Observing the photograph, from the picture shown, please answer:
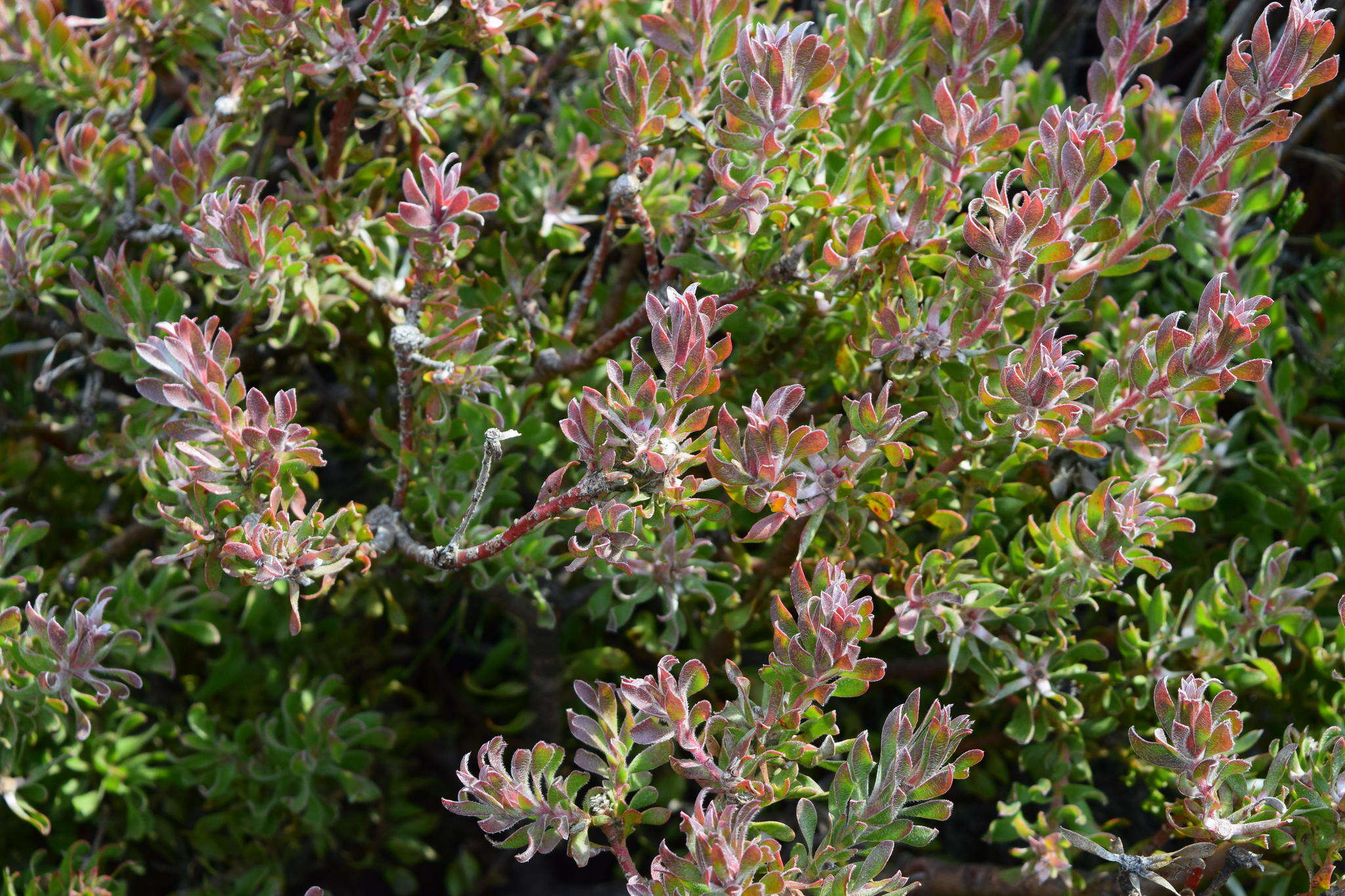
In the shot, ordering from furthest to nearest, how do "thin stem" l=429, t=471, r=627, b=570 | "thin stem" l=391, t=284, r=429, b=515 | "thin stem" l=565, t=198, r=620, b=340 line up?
"thin stem" l=565, t=198, r=620, b=340, "thin stem" l=391, t=284, r=429, b=515, "thin stem" l=429, t=471, r=627, b=570

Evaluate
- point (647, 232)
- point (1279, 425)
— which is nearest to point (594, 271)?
point (647, 232)

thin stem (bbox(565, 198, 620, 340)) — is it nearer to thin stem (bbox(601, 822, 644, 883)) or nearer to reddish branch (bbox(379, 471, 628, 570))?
reddish branch (bbox(379, 471, 628, 570))

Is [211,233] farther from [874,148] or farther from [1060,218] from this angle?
[1060,218]

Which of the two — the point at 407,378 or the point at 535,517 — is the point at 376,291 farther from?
the point at 535,517

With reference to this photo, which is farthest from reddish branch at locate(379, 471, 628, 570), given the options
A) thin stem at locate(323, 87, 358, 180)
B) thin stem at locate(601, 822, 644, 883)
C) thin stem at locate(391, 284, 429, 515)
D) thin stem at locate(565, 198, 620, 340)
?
thin stem at locate(323, 87, 358, 180)

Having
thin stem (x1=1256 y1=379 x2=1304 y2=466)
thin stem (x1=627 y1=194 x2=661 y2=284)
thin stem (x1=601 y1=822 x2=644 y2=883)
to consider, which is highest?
thin stem (x1=627 y1=194 x2=661 y2=284)

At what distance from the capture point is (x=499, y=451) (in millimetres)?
1214

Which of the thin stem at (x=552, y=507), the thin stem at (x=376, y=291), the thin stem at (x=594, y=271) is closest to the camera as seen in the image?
the thin stem at (x=552, y=507)

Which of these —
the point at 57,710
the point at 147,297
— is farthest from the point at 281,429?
the point at 57,710

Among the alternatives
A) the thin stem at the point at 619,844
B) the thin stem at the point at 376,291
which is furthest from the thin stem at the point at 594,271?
the thin stem at the point at 619,844

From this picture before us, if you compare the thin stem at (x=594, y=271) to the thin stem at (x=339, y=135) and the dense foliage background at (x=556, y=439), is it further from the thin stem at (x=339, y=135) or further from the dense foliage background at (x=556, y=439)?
the thin stem at (x=339, y=135)

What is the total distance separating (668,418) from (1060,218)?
49 cm

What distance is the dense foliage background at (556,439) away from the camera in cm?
135

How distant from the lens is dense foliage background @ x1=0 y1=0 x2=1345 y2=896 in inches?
53.1
